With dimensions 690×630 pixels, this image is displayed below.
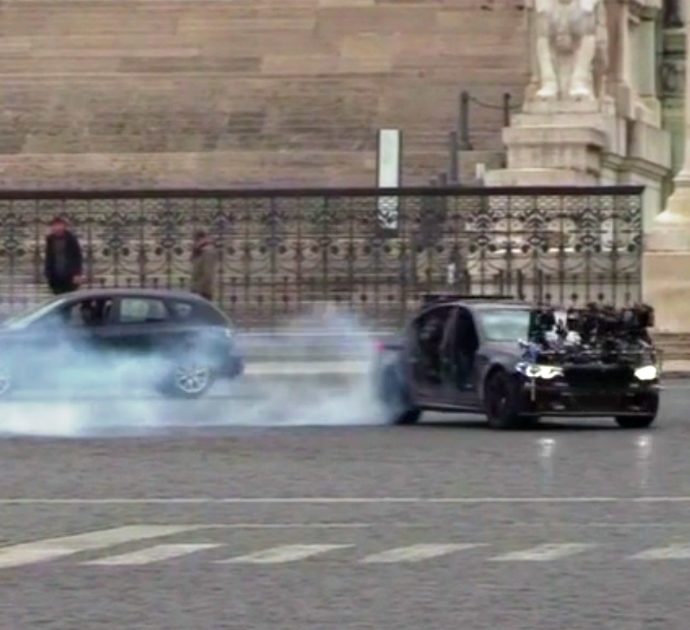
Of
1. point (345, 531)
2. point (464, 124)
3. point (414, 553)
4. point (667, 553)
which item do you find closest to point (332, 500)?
point (345, 531)

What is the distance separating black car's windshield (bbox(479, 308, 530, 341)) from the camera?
26.5 meters

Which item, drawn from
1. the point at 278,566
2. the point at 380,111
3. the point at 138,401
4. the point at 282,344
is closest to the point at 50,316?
the point at 138,401

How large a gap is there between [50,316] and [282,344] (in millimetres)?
4121

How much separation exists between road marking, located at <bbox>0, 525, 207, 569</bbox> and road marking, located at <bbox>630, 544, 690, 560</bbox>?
2.43 meters

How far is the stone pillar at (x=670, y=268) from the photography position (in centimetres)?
3750

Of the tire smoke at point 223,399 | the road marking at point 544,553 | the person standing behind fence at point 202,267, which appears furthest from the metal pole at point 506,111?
the road marking at point 544,553

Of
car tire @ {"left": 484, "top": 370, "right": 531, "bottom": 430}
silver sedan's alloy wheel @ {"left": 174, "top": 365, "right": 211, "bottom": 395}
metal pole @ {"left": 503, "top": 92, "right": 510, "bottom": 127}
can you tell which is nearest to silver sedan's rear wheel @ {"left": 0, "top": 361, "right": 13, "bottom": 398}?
silver sedan's alloy wheel @ {"left": 174, "top": 365, "right": 211, "bottom": 395}

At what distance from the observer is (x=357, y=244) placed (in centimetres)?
3994

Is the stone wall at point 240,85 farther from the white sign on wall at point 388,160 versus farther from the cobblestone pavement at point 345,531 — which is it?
the cobblestone pavement at point 345,531

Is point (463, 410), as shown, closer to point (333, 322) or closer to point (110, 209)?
point (333, 322)

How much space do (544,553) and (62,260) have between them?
21.5 m

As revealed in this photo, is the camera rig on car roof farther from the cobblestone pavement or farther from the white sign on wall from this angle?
the white sign on wall

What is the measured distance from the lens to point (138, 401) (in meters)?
28.6

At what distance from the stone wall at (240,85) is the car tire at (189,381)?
52.1 ft
